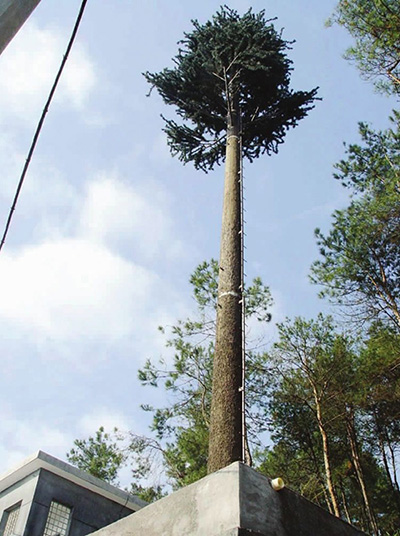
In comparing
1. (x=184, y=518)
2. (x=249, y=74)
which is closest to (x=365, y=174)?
(x=249, y=74)

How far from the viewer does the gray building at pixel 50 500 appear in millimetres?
7803

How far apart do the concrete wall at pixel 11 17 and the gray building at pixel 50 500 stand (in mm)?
6505

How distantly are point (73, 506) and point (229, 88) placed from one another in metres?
8.42

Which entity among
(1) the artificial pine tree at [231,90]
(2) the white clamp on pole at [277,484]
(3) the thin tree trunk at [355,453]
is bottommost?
(2) the white clamp on pole at [277,484]

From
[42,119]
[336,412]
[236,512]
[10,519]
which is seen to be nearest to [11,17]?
[42,119]

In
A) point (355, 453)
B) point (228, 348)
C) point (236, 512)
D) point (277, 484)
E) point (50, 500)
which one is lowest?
point (236, 512)

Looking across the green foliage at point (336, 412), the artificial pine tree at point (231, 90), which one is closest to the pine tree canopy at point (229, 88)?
the artificial pine tree at point (231, 90)

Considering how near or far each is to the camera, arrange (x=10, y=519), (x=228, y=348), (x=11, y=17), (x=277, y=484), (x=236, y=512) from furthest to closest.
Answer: (x=10, y=519)
(x=228, y=348)
(x=277, y=484)
(x=236, y=512)
(x=11, y=17)

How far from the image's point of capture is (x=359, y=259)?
46.6 feet

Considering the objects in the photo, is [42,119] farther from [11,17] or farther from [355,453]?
[355,453]

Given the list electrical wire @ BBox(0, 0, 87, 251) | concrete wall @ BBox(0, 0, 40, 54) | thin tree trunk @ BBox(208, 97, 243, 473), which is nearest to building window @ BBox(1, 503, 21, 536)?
thin tree trunk @ BBox(208, 97, 243, 473)

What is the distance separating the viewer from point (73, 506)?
8.31 metres

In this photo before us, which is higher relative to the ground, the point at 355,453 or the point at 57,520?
the point at 355,453

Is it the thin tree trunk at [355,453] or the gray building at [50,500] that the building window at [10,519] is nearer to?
the gray building at [50,500]
